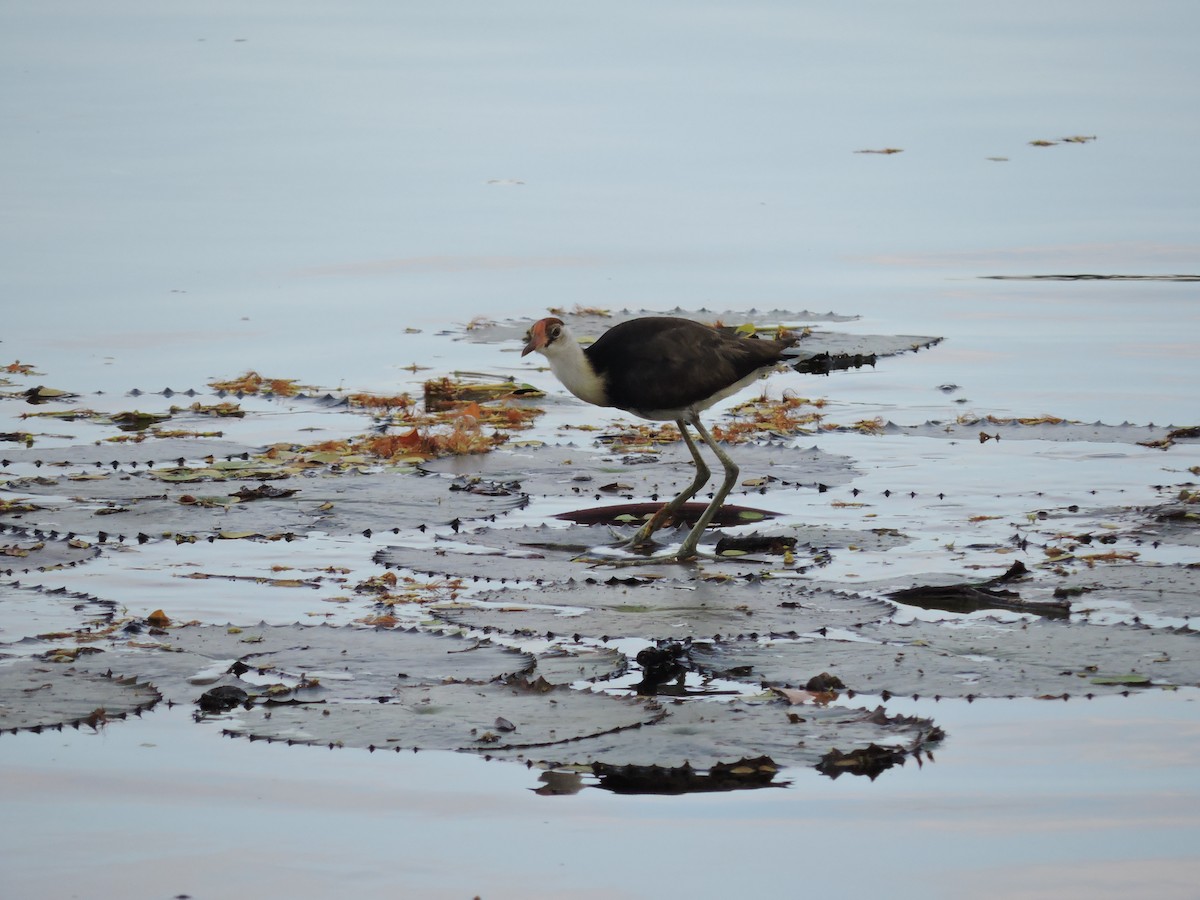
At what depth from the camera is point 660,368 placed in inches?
345

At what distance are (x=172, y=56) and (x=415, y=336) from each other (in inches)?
550

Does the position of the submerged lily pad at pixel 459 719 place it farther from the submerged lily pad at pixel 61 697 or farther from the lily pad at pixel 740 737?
the submerged lily pad at pixel 61 697

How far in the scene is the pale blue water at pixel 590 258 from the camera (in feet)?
16.5

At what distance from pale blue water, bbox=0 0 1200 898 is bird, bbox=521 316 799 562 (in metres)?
2.83

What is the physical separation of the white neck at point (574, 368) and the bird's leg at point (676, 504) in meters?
0.46

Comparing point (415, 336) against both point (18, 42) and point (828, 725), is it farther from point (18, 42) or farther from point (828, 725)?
point (18, 42)

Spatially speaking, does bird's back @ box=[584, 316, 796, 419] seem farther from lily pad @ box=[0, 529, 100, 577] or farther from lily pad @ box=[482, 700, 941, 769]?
lily pad @ box=[482, 700, 941, 769]

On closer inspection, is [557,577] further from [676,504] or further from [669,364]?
[669,364]

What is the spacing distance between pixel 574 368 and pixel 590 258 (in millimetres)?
7294

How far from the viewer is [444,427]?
35.5ft

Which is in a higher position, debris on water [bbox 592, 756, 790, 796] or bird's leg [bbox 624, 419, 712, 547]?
bird's leg [bbox 624, 419, 712, 547]

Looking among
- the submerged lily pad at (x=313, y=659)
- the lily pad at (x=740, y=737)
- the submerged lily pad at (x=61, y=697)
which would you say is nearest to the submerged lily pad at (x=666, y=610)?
the submerged lily pad at (x=313, y=659)

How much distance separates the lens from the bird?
878cm

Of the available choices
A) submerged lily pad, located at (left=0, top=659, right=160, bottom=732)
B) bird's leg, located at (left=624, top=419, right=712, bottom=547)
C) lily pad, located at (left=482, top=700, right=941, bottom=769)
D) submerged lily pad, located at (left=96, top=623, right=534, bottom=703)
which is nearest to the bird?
bird's leg, located at (left=624, top=419, right=712, bottom=547)
